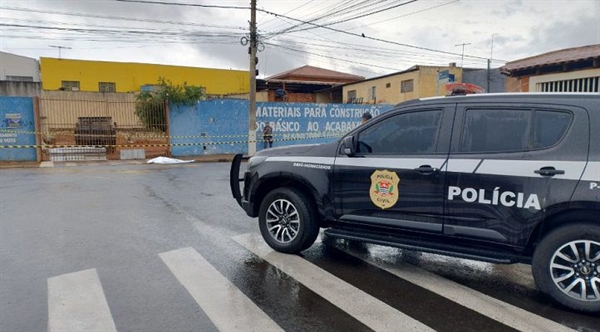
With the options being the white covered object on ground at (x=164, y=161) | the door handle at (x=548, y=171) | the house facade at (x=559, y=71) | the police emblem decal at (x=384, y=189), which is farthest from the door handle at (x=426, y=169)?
the white covered object on ground at (x=164, y=161)

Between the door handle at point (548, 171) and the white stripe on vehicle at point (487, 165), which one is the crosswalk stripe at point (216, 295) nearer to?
the white stripe on vehicle at point (487, 165)

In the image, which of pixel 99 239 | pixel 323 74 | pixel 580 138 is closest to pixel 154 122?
pixel 99 239

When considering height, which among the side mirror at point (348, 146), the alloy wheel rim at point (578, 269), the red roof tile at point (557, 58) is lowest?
the alloy wheel rim at point (578, 269)

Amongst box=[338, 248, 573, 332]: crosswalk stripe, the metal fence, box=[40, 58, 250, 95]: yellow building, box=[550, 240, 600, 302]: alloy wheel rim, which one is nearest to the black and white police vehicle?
box=[550, 240, 600, 302]: alloy wheel rim

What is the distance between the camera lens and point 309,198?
202 inches

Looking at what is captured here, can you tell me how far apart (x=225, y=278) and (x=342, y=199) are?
155 cm

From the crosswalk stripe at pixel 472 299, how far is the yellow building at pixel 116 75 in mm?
34020

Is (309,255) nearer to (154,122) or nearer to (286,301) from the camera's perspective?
(286,301)

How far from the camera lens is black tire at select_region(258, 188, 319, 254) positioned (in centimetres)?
505

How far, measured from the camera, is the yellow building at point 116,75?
37.2m

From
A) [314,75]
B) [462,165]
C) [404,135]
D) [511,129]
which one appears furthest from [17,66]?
[511,129]

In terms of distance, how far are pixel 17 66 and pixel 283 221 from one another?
47387mm

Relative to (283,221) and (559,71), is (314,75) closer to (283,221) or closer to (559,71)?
(559,71)

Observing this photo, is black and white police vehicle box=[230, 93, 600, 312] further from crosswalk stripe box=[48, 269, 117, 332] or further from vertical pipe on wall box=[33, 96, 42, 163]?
vertical pipe on wall box=[33, 96, 42, 163]
